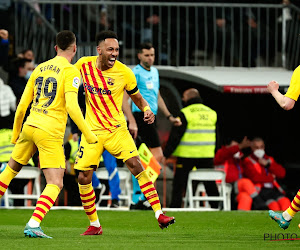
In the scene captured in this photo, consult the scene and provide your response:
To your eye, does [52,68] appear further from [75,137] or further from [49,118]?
[75,137]

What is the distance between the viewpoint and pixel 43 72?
1014 cm

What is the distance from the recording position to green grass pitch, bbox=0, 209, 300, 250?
9.23 m

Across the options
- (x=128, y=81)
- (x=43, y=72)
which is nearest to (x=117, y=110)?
(x=128, y=81)

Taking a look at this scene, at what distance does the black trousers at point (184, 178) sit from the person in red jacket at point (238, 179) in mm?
718

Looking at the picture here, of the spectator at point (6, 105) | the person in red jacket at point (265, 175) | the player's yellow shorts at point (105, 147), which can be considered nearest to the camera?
the player's yellow shorts at point (105, 147)

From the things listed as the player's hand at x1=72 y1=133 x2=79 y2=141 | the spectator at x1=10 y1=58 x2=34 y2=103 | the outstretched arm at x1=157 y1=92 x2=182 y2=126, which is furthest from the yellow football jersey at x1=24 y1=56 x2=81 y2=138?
the spectator at x1=10 y1=58 x2=34 y2=103

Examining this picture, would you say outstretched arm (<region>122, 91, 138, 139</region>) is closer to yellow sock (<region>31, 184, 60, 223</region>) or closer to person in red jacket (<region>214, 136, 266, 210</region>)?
yellow sock (<region>31, 184, 60, 223</region>)

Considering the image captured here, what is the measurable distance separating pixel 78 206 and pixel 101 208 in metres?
1.13

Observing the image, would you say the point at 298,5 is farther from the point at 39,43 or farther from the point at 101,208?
the point at 101,208

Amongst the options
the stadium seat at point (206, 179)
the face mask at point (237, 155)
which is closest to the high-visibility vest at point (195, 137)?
the stadium seat at point (206, 179)

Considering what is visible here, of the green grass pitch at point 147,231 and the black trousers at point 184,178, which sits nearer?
the green grass pitch at point 147,231

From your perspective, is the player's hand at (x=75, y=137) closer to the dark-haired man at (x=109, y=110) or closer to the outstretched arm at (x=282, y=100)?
the dark-haired man at (x=109, y=110)

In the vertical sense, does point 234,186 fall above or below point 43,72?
below

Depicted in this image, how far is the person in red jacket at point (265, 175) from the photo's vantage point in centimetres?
1731
